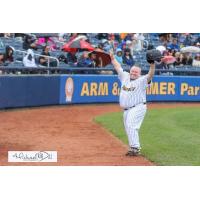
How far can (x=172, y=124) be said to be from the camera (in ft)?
50.5

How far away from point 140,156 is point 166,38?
3.46 meters

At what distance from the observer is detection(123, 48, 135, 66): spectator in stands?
1468cm

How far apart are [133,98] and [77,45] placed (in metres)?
3.27

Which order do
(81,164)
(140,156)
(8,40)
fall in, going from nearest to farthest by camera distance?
1. (81,164)
2. (140,156)
3. (8,40)

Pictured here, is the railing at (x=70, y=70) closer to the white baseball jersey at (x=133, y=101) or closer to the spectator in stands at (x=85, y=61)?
the spectator in stands at (x=85, y=61)

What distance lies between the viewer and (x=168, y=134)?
13.9 meters

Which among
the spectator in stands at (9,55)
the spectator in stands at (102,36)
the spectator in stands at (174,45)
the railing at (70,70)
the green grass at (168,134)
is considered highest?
the spectator in stands at (102,36)

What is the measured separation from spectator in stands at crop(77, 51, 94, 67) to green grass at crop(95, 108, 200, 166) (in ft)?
4.02

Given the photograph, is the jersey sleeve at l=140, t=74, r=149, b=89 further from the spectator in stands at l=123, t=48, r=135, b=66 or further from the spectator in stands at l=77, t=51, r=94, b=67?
the spectator in stands at l=77, t=51, r=94, b=67

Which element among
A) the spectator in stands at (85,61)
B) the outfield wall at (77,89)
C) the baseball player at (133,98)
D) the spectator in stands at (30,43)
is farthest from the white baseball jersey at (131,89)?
the outfield wall at (77,89)

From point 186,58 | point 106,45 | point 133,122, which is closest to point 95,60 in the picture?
point 106,45

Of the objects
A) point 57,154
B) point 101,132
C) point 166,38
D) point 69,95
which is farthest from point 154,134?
point 69,95

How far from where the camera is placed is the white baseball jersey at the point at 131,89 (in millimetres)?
11477
